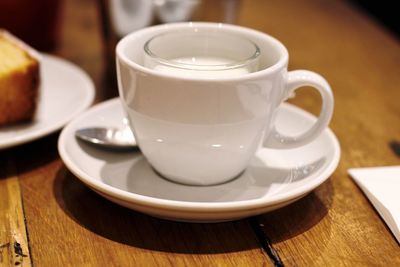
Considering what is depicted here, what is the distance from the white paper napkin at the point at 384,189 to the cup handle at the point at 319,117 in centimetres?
7

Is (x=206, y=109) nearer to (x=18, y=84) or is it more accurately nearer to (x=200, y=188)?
(x=200, y=188)

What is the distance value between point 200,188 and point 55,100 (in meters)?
0.28

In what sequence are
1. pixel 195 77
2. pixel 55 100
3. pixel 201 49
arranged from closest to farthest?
pixel 195 77 → pixel 201 49 → pixel 55 100

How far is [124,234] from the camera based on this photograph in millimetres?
419

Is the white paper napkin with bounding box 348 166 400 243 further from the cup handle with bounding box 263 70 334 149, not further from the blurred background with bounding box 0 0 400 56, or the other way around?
the blurred background with bounding box 0 0 400 56

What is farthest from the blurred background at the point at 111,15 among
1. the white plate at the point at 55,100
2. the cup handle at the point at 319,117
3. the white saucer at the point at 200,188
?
the cup handle at the point at 319,117

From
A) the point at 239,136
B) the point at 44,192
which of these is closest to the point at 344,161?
the point at 239,136

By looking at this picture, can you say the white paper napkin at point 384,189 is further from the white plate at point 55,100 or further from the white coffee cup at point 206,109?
the white plate at point 55,100

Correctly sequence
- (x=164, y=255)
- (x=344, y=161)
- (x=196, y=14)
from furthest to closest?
1. (x=196, y=14)
2. (x=344, y=161)
3. (x=164, y=255)

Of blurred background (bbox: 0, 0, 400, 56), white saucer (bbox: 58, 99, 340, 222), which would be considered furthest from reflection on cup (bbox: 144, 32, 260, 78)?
blurred background (bbox: 0, 0, 400, 56)

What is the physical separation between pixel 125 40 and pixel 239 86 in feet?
0.41

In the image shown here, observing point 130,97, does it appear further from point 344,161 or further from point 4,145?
point 344,161

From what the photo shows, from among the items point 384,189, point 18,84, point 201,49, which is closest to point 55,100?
point 18,84

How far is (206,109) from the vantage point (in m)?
0.41
